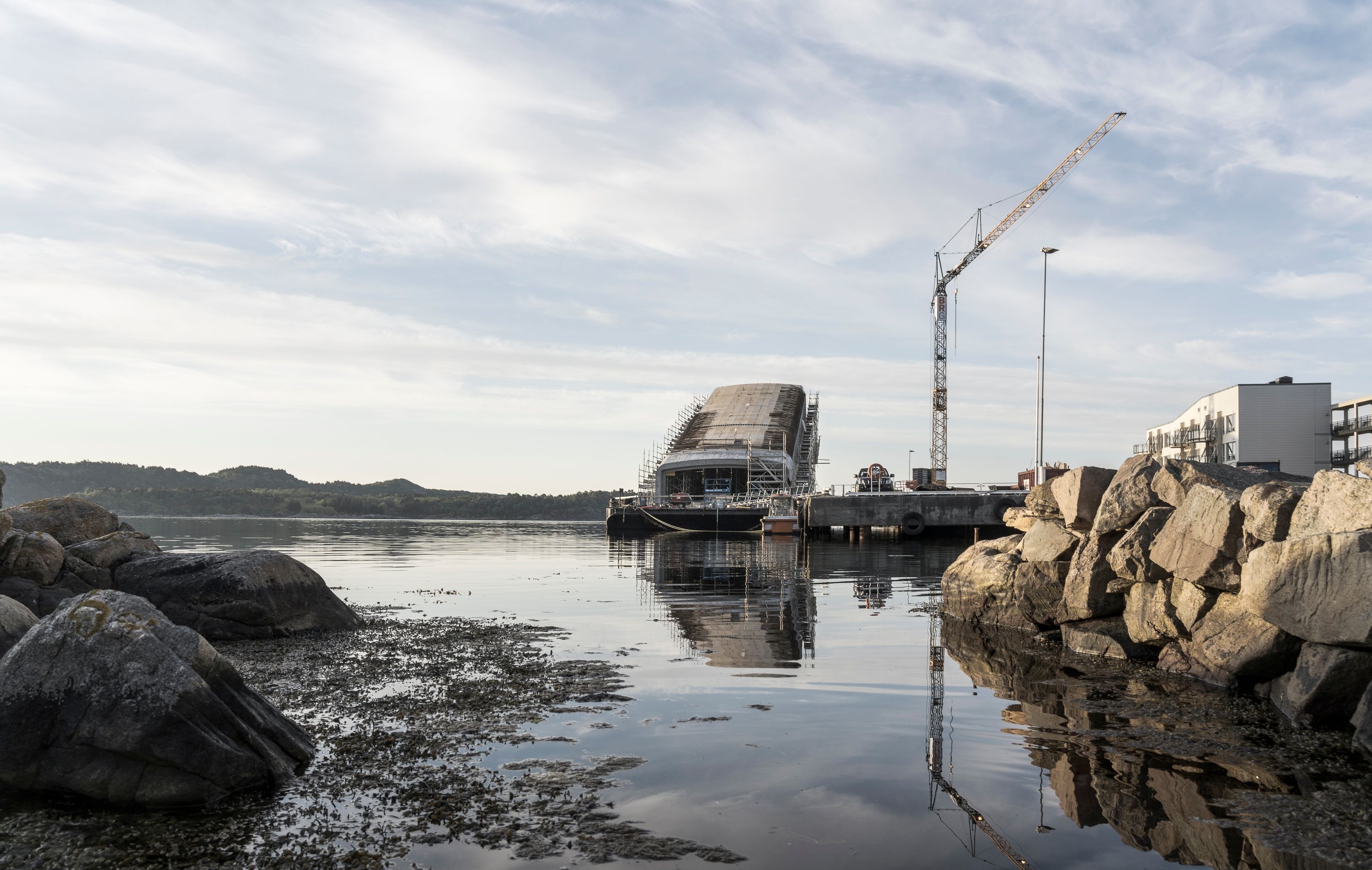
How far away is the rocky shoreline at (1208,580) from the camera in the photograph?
28.8 ft

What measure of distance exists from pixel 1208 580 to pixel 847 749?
19.9ft

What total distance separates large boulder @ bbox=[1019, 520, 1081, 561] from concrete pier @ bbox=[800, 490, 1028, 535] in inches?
1640

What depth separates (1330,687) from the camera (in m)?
8.77

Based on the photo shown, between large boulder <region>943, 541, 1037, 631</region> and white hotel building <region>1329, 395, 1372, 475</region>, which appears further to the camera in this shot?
white hotel building <region>1329, 395, 1372, 475</region>

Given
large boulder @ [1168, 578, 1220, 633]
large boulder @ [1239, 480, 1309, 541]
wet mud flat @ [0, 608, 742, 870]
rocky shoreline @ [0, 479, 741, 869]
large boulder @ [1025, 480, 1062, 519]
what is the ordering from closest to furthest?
Answer: wet mud flat @ [0, 608, 742, 870] → rocky shoreline @ [0, 479, 741, 869] → large boulder @ [1239, 480, 1309, 541] → large boulder @ [1168, 578, 1220, 633] → large boulder @ [1025, 480, 1062, 519]

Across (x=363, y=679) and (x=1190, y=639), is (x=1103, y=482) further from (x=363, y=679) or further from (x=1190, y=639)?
(x=363, y=679)

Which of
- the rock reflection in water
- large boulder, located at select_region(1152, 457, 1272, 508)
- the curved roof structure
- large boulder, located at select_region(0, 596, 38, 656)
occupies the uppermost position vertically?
the curved roof structure

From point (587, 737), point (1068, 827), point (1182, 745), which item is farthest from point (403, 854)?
point (1182, 745)

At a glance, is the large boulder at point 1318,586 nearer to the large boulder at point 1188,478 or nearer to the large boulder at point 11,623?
the large boulder at point 1188,478

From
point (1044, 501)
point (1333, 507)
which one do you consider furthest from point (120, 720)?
point (1044, 501)

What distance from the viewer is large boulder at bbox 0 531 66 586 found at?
43.9 ft

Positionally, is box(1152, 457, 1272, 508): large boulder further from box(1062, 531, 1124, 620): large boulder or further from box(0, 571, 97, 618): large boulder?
box(0, 571, 97, 618): large boulder

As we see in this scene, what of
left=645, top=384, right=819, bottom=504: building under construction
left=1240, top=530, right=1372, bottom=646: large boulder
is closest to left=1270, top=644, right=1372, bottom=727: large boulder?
left=1240, top=530, right=1372, bottom=646: large boulder

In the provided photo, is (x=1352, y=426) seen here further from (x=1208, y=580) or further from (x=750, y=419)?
(x=1208, y=580)
